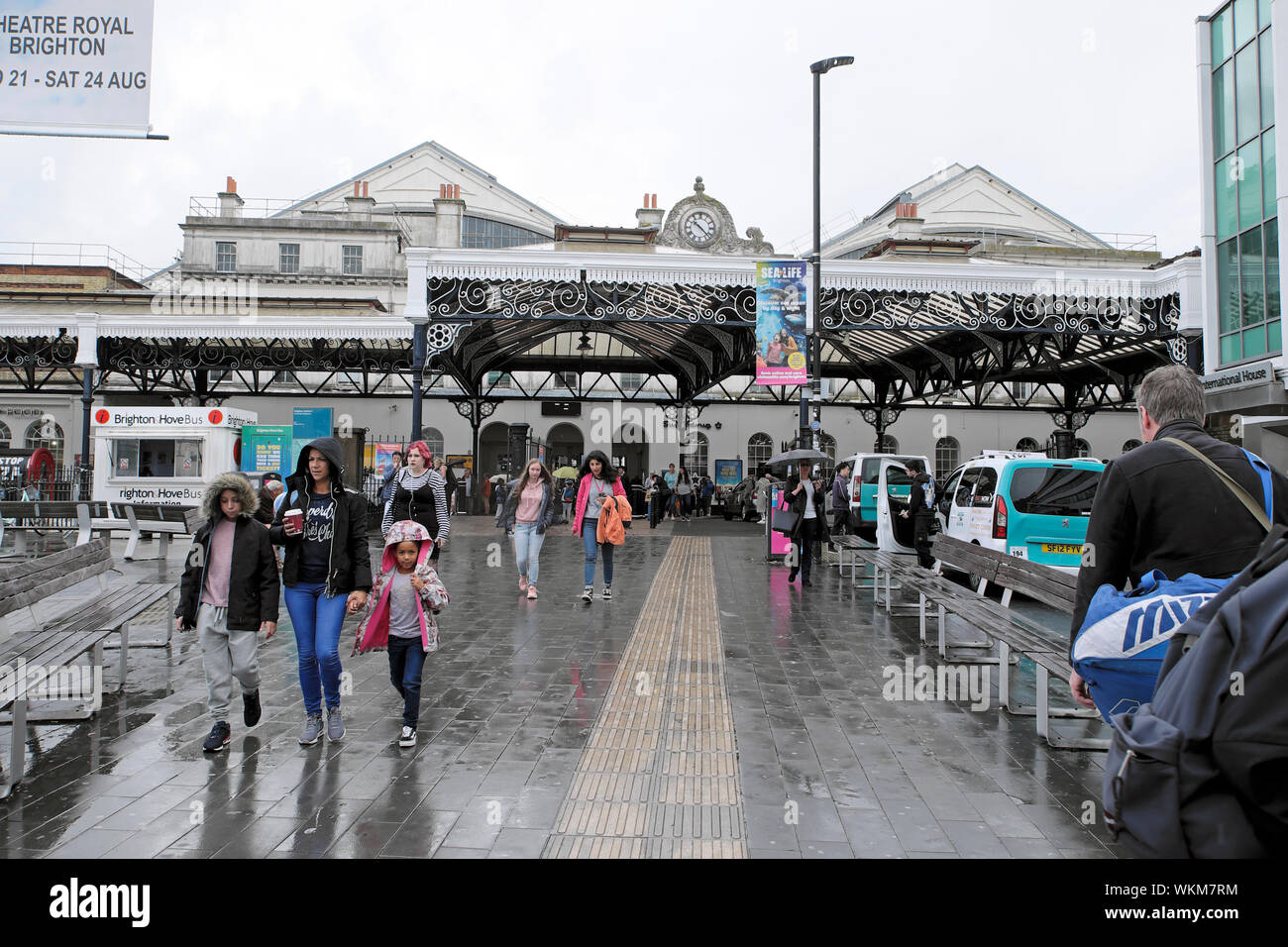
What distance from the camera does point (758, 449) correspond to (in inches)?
1439

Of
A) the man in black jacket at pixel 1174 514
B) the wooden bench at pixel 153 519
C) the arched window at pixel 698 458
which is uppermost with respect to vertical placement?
the arched window at pixel 698 458

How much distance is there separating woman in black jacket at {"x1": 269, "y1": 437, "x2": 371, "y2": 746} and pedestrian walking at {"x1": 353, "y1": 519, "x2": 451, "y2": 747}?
0.44ft

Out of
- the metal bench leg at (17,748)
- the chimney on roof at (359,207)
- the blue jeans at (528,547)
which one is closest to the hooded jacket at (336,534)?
the metal bench leg at (17,748)

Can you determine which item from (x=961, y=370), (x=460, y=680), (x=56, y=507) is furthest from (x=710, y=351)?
(x=460, y=680)

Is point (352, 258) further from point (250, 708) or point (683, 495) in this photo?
point (250, 708)

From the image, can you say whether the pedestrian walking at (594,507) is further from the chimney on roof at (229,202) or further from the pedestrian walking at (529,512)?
the chimney on roof at (229,202)

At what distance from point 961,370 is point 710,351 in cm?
624

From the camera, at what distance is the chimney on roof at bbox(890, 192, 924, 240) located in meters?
38.3

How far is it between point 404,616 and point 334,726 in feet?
2.44

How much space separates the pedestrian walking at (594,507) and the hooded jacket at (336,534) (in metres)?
4.83

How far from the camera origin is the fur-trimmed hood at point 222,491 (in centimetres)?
470

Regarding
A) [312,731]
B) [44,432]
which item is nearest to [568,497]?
[312,731]

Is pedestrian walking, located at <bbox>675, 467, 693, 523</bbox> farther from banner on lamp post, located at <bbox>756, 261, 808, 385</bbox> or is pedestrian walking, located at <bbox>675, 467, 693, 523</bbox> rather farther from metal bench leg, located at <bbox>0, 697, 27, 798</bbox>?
metal bench leg, located at <bbox>0, 697, 27, 798</bbox>

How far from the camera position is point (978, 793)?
400 centimetres
